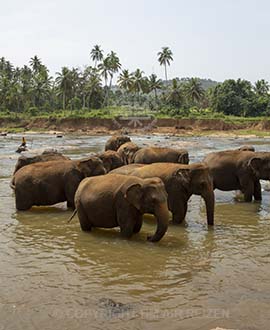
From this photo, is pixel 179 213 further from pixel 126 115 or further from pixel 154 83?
pixel 154 83

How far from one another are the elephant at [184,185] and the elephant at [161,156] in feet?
18.1

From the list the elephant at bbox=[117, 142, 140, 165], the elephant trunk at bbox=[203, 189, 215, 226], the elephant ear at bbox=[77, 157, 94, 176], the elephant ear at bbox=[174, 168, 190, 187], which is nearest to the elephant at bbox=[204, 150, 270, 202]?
the elephant trunk at bbox=[203, 189, 215, 226]

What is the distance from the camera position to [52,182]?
1174cm

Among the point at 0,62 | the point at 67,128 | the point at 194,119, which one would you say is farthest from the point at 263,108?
the point at 0,62

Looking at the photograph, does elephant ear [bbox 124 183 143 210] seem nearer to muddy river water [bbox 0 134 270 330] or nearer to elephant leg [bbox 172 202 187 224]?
muddy river water [bbox 0 134 270 330]

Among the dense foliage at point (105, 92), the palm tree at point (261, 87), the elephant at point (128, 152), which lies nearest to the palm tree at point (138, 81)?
the dense foliage at point (105, 92)

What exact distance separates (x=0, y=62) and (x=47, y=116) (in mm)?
35005

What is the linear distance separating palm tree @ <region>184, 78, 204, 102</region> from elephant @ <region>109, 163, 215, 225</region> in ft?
258

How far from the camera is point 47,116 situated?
8431 centimetres

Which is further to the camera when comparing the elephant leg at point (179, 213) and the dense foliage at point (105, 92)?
the dense foliage at point (105, 92)

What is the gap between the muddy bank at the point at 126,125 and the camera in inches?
2810

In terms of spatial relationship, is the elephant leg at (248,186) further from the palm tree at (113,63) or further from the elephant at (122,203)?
the palm tree at (113,63)

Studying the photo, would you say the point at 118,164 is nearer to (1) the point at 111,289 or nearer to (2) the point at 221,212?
(2) the point at 221,212

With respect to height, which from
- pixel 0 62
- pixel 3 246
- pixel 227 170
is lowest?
pixel 3 246
